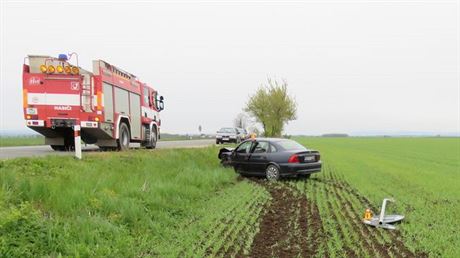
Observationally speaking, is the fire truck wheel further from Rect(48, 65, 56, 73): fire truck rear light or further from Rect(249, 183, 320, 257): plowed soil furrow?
Rect(249, 183, 320, 257): plowed soil furrow

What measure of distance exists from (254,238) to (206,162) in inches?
433

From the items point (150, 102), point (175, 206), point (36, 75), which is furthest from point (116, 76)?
point (175, 206)

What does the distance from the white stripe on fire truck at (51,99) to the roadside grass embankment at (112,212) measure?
3206mm

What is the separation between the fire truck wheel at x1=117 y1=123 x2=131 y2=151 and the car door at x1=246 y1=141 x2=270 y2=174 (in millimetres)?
4824

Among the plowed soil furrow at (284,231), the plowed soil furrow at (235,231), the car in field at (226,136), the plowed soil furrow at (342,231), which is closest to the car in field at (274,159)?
the plowed soil furrow at (284,231)

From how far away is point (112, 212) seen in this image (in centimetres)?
741

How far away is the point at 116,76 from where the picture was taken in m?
16.1

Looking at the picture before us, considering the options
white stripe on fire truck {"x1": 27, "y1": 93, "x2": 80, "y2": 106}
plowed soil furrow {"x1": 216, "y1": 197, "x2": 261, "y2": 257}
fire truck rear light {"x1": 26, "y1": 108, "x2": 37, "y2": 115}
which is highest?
white stripe on fire truck {"x1": 27, "y1": 93, "x2": 80, "y2": 106}

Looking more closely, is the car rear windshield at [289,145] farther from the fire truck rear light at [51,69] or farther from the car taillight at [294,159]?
the fire truck rear light at [51,69]

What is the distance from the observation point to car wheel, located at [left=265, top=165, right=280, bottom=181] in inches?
577

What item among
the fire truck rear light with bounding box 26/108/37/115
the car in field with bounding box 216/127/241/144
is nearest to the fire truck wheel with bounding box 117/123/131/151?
the fire truck rear light with bounding box 26/108/37/115

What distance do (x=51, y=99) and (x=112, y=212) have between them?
328 inches

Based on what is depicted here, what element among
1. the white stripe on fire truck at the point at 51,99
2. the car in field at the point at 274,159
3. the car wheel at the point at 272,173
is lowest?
the car wheel at the point at 272,173

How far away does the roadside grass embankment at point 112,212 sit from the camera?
19.0 ft
